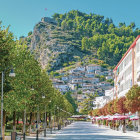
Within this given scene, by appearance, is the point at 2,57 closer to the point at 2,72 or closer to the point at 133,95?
the point at 2,72

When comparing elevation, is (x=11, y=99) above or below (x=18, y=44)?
below

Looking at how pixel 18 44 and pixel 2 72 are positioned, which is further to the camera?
pixel 18 44

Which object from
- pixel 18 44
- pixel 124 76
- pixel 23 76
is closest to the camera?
pixel 23 76

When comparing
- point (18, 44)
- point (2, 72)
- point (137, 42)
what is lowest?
point (2, 72)

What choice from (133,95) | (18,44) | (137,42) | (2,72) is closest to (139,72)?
(137,42)

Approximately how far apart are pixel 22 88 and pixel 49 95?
127 ft

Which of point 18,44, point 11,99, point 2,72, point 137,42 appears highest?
point 137,42

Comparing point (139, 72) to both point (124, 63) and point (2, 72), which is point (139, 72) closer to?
point (124, 63)

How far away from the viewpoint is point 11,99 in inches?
1556

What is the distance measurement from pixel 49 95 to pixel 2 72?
1851 inches

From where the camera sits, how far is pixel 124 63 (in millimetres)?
126438

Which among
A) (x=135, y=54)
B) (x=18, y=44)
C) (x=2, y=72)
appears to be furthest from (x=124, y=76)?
(x=2, y=72)

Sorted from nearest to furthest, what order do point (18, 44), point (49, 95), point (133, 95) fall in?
point (18, 44) → point (133, 95) → point (49, 95)

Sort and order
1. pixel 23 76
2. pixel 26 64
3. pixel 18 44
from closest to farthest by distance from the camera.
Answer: pixel 23 76, pixel 26 64, pixel 18 44
